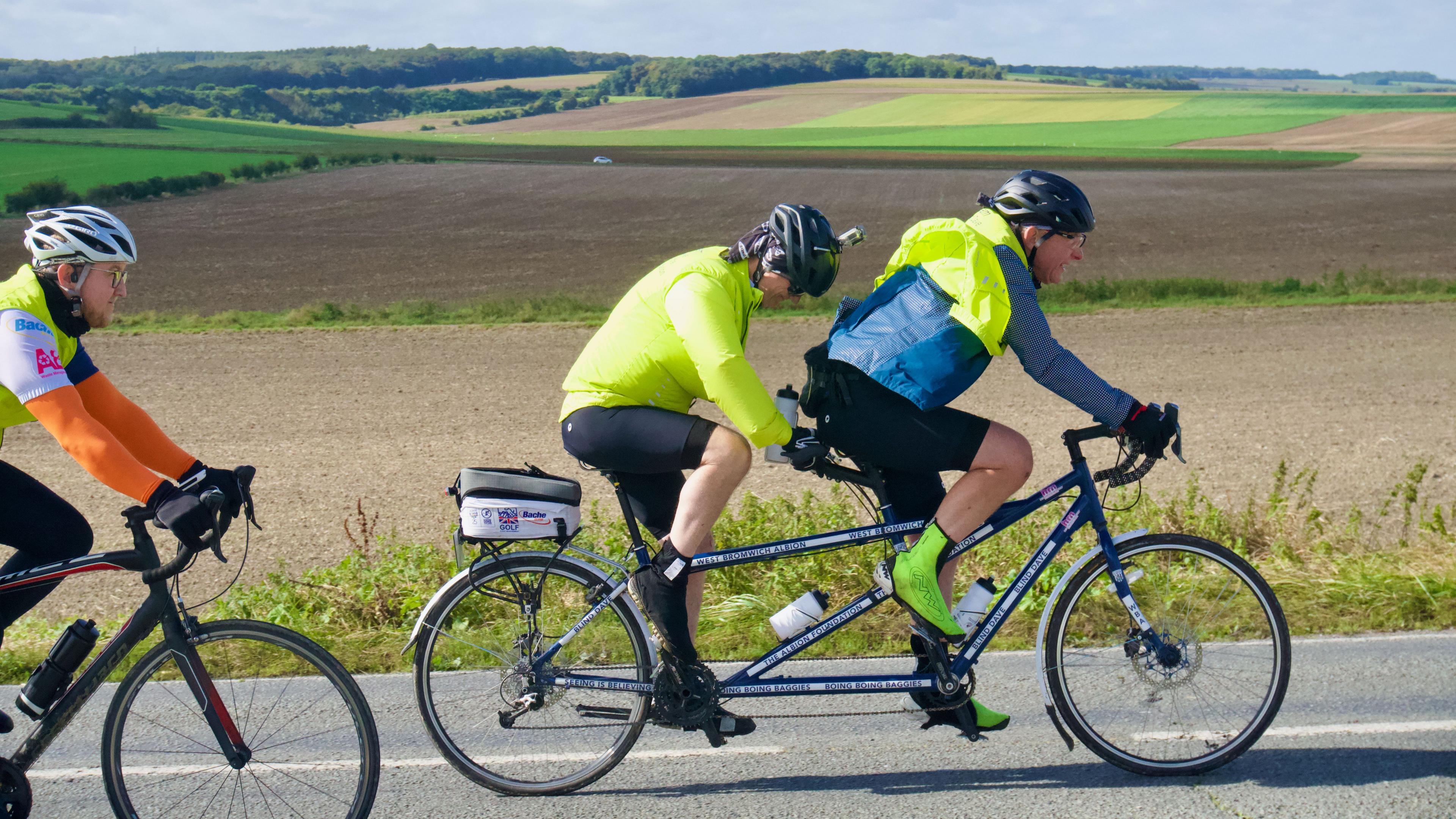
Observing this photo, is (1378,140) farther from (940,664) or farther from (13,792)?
(13,792)

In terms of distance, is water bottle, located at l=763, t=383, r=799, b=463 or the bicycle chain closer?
water bottle, located at l=763, t=383, r=799, b=463

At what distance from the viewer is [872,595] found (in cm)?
380

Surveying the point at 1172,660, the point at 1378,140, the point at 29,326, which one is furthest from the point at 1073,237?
the point at 1378,140

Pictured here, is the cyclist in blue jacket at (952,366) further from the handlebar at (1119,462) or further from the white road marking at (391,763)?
the white road marking at (391,763)

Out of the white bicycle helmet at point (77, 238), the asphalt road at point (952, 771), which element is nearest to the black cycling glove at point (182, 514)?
the white bicycle helmet at point (77, 238)

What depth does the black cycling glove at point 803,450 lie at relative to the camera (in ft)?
11.5

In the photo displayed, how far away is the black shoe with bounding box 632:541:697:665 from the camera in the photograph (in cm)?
374

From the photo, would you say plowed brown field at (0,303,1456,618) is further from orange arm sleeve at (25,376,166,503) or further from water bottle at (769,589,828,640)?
water bottle at (769,589,828,640)

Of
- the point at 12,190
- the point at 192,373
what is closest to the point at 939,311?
the point at 192,373

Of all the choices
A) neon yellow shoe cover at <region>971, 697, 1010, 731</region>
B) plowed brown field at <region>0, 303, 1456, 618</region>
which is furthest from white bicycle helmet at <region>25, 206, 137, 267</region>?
plowed brown field at <region>0, 303, 1456, 618</region>

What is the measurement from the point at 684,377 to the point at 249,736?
173 cm

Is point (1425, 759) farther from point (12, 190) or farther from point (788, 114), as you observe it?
point (788, 114)

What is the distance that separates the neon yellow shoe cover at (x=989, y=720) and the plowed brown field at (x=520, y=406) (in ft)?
20.3

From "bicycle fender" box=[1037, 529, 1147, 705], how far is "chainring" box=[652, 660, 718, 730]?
3.57 ft
